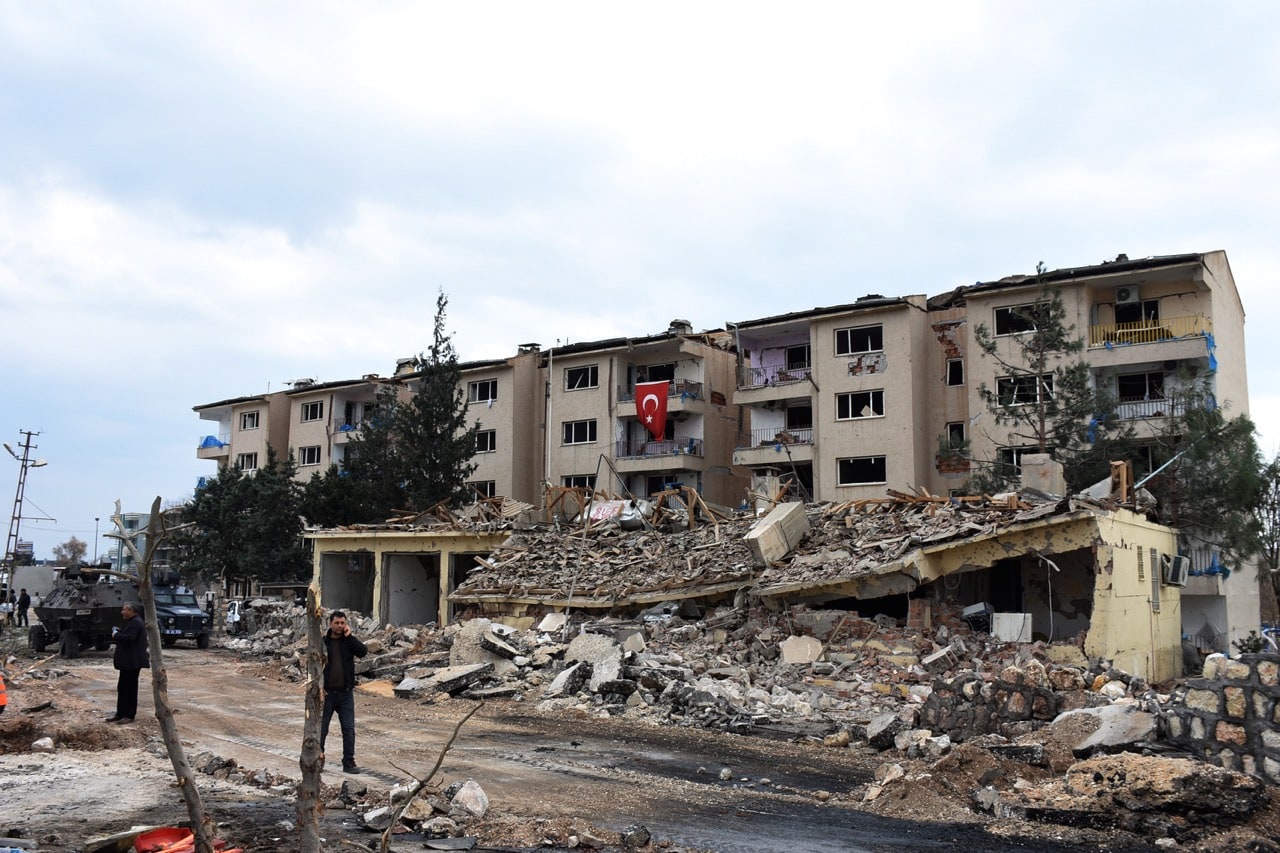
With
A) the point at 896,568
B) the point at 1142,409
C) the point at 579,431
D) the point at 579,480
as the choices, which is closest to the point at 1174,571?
the point at 896,568

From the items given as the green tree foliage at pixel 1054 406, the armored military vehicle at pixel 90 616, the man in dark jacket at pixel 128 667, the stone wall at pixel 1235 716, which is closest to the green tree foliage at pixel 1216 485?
the green tree foliage at pixel 1054 406

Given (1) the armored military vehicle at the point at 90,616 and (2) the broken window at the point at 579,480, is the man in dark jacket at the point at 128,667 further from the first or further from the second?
(2) the broken window at the point at 579,480

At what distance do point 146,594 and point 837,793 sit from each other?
7714mm

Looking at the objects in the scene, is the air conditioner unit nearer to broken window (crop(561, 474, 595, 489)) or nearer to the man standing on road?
broken window (crop(561, 474, 595, 489))

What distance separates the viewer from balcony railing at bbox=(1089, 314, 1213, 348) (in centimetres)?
3328

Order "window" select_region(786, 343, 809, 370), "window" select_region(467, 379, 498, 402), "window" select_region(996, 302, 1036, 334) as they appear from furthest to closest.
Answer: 1. "window" select_region(467, 379, 498, 402)
2. "window" select_region(786, 343, 809, 370)
3. "window" select_region(996, 302, 1036, 334)

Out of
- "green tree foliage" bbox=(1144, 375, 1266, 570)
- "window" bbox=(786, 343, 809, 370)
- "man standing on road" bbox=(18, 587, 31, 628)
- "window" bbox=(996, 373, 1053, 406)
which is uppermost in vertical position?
"window" bbox=(786, 343, 809, 370)

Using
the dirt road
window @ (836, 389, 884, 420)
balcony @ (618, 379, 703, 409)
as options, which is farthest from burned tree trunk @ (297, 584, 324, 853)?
balcony @ (618, 379, 703, 409)

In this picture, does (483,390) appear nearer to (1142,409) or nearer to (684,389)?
(684,389)

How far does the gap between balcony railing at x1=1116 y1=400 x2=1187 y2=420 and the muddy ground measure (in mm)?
24016

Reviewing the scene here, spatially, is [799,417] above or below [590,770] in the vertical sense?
above

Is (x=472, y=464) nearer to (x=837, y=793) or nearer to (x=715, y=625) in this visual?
(x=715, y=625)

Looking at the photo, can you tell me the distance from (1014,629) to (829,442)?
67.4ft

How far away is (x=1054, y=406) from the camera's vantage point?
100 feet
